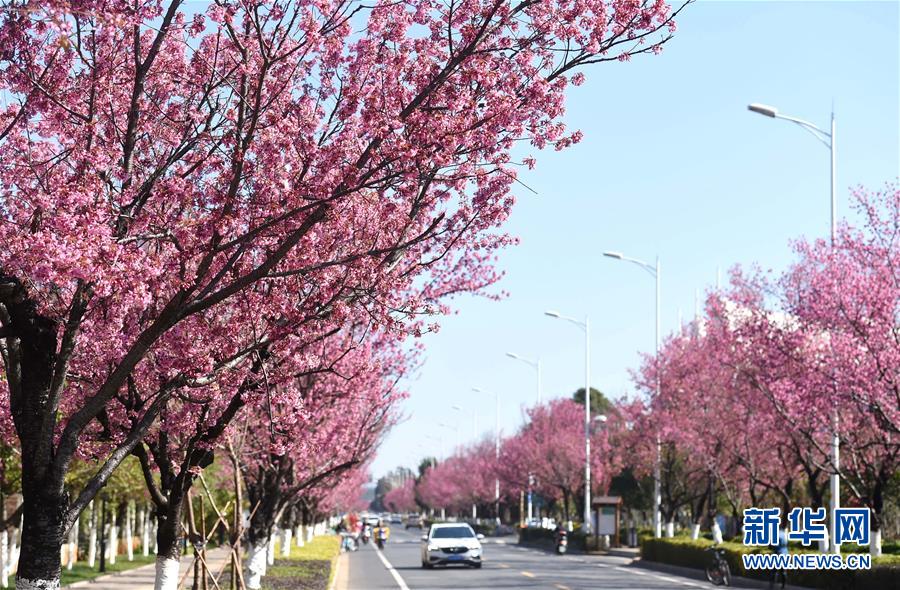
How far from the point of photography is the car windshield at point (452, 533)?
40781mm

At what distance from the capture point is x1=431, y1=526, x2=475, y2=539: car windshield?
4078 centimetres

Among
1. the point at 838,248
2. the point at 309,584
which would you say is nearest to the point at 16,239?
the point at 309,584

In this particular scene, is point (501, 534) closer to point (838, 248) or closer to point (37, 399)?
point (838, 248)

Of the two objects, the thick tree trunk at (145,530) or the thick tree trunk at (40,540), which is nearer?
the thick tree trunk at (40,540)

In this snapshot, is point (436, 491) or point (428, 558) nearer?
point (428, 558)

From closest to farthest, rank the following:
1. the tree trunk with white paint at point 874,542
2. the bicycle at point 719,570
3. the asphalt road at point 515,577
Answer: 1. the tree trunk with white paint at point 874,542
2. the asphalt road at point 515,577
3. the bicycle at point 719,570

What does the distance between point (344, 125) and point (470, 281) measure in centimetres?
711

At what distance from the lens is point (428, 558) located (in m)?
40.0

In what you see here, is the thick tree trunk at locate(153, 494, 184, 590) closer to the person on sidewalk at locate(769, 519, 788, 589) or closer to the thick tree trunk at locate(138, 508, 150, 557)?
the person on sidewalk at locate(769, 519, 788, 589)

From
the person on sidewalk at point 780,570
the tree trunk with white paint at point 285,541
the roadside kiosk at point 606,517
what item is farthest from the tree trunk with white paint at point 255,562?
the roadside kiosk at point 606,517

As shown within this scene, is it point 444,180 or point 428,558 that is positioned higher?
point 444,180

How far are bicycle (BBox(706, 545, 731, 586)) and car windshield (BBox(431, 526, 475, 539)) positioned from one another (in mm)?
10997

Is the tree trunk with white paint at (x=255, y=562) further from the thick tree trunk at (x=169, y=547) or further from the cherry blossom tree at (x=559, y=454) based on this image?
the cherry blossom tree at (x=559, y=454)

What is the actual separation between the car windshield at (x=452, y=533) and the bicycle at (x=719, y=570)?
10997 millimetres
